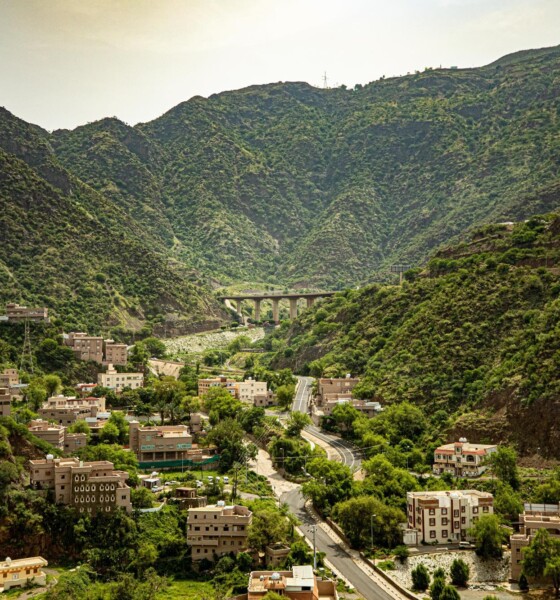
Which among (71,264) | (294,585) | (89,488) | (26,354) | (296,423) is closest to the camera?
(294,585)

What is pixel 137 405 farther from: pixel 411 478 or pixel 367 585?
pixel 367 585

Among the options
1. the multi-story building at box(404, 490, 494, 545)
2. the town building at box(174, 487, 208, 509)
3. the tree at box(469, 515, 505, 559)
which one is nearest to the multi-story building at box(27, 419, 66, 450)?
the town building at box(174, 487, 208, 509)

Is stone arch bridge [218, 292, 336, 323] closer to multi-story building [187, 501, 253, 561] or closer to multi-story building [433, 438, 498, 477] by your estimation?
multi-story building [433, 438, 498, 477]

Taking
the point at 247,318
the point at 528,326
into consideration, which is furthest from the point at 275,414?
the point at 247,318

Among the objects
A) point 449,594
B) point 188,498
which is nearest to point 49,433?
Result: point 188,498

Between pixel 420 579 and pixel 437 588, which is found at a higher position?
pixel 437 588

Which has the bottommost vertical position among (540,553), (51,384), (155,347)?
(540,553)

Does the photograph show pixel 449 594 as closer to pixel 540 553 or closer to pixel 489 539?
pixel 540 553
